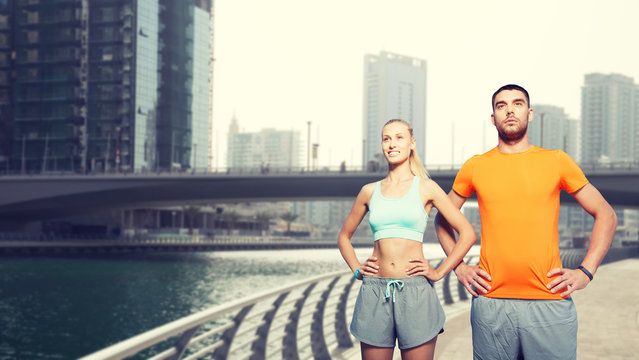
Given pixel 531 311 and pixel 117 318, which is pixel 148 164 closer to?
pixel 117 318

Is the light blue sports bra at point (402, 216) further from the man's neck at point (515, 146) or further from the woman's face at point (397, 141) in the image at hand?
the man's neck at point (515, 146)

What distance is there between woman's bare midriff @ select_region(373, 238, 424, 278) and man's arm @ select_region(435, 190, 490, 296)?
0.19m

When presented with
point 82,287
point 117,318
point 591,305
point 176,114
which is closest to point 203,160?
point 176,114

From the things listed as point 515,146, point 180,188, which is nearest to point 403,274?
point 515,146

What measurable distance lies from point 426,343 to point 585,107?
202 meters

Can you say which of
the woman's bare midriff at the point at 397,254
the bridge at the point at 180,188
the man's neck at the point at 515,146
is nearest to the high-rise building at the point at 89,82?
the bridge at the point at 180,188

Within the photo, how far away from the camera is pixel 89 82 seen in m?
107

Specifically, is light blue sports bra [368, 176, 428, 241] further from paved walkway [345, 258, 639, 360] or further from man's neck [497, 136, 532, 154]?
paved walkway [345, 258, 639, 360]

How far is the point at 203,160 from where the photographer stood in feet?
415

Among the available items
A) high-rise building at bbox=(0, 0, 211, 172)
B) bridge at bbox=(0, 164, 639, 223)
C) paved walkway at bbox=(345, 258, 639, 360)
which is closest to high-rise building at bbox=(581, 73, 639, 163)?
high-rise building at bbox=(0, 0, 211, 172)

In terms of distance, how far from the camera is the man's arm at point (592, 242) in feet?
10.7

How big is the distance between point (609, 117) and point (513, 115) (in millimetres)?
198996

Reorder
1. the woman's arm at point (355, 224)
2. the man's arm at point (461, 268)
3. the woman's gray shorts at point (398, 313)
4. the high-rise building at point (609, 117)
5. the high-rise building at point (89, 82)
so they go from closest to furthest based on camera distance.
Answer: the man's arm at point (461, 268), the woman's gray shorts at point (398, 313), the woman's arm at point (355, 224), the high-rise building at point (89, 82), the high-rise building at point (609, 117)

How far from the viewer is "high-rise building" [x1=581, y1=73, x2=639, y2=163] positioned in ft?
612
